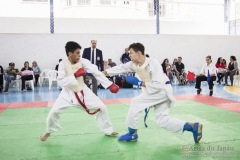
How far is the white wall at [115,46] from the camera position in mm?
11477

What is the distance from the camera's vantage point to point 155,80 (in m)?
3.42

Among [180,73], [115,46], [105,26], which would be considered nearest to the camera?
[180,73]

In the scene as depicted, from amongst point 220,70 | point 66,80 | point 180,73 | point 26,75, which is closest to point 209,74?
point 180,73

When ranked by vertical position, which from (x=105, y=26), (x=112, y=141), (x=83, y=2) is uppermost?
(x=83, y=2)

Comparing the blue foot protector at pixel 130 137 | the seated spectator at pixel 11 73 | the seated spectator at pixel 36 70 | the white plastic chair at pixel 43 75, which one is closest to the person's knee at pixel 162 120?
the blue foot protector at pixel 130 137

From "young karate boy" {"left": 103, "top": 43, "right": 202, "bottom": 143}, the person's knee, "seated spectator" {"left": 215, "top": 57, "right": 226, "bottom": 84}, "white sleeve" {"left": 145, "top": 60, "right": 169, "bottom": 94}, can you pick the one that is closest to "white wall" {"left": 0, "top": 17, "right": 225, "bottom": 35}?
"seated spectator" {"left": 215, "top": 57, "right": 226, "bottom": 84}

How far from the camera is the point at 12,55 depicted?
11.5 m

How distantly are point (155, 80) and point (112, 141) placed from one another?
1039 mm

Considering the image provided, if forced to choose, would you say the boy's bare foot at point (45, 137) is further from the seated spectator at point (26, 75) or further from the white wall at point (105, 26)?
the white wall at point (105, 26)

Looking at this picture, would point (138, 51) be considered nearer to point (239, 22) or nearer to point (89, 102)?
point (89, 102)

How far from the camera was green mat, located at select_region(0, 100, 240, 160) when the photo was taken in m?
3.09

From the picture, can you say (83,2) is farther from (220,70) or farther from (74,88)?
(74,88)

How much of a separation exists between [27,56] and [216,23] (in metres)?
10.3

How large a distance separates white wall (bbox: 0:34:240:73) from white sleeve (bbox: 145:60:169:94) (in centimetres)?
896
